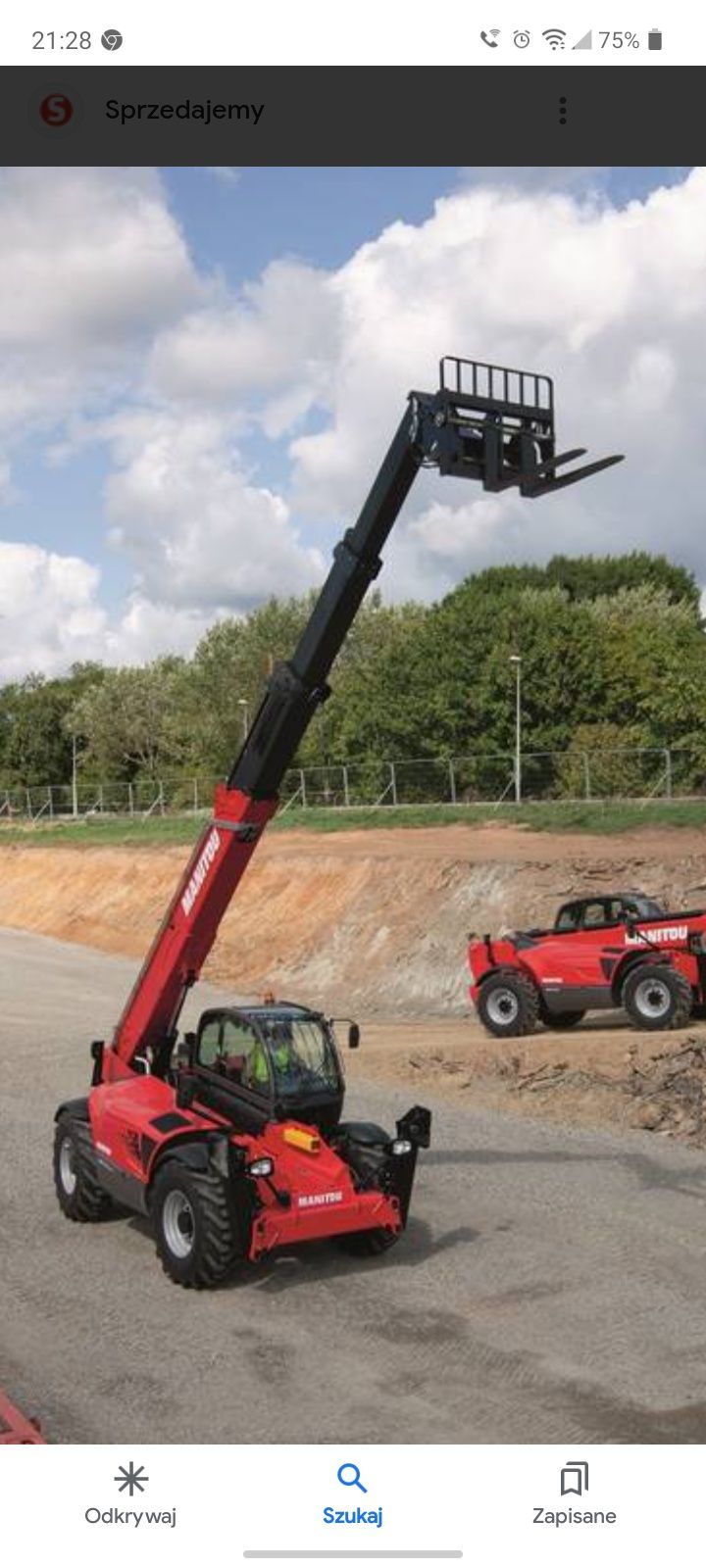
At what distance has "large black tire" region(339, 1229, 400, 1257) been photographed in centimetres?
1116

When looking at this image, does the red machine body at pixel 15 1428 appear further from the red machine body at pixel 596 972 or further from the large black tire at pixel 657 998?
the red machine body at pixel 596 972

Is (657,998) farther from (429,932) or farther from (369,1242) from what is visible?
(429,932)

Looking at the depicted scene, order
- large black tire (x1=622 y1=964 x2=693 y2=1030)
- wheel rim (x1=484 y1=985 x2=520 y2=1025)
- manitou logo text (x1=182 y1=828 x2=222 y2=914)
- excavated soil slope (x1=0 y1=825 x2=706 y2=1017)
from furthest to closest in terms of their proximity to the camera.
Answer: excavated soil slope (x1=0 y1=825 x2=706 y2=1017)
wheel rim (x1=484 y1=985 x2=520 y2=1025)
large black tire (x1=622 y1=964 x2=693 y2=1030)
manitou logo text (x1=182 y1=828 x2=222 y2=914)

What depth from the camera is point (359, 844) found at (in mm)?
38500

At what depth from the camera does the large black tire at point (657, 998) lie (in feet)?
65.0

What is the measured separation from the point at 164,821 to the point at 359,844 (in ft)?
51.8

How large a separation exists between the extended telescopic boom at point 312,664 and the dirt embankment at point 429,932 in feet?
21.0

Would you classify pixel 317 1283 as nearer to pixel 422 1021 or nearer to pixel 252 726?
pixel 252 726

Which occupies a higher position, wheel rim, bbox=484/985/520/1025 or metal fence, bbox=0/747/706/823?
metal fence, bbox=0/747/706/823

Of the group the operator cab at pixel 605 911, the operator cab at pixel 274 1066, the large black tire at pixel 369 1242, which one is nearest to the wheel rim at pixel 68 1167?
the operator cab at pixel 274 1066

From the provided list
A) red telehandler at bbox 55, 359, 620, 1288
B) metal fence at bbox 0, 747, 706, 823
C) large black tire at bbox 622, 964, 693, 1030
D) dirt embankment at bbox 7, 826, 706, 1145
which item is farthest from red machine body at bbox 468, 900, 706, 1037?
metal fence at bbox 0, 747, 706, 823

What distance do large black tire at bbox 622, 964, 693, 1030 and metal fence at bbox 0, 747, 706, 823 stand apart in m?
18.9
